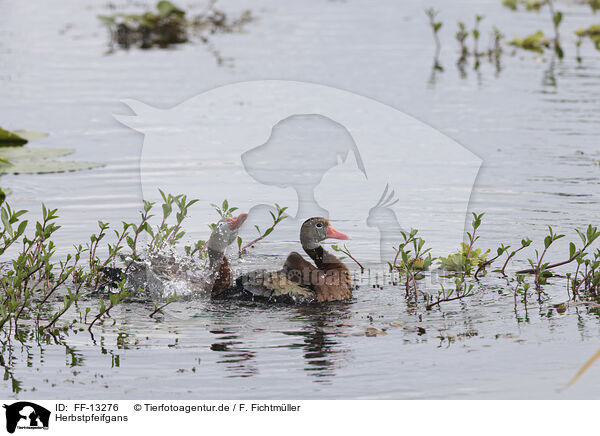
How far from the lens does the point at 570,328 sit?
7.23 metres

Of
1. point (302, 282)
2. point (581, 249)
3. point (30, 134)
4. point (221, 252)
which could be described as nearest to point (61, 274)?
point (221, 252)

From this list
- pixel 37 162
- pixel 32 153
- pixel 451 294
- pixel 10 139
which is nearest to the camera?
pixel 451 294

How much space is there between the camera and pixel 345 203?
431 inches

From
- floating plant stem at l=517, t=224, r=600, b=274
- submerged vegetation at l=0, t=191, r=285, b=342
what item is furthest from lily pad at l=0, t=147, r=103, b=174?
floating plant stem at l=517, t=224, r=600, b=274

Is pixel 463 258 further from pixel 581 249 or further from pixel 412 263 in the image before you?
pixel 581 249

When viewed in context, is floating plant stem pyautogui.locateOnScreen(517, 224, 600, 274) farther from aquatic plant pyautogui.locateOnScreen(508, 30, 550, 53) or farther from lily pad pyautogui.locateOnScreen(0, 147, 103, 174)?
aquatic plant pyautogui.locateOnScreen(508, 30, 550, 53)

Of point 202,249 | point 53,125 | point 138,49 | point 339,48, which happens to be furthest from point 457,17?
point 202,249

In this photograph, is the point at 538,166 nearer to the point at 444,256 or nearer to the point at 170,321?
the point at 444,256

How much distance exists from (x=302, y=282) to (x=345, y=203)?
2.97m

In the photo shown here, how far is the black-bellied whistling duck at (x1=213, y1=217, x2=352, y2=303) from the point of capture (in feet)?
26.2

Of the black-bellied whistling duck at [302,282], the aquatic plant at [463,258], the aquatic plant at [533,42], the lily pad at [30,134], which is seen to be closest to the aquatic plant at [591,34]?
the aquatic plant at [533,42]

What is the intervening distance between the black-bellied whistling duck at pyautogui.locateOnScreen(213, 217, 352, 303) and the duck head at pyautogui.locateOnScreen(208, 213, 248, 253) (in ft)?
1.06

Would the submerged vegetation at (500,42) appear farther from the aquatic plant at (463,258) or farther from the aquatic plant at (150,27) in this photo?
the aquatic plant at (463,258)
